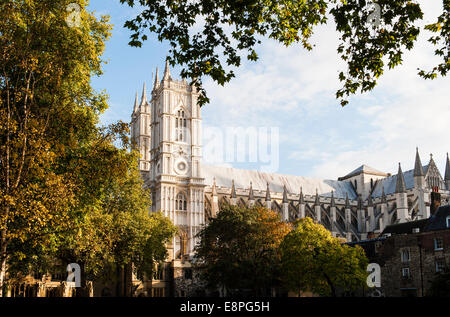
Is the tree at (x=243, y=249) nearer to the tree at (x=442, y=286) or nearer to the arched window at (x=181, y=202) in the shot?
the tree at (x=442, y=286)

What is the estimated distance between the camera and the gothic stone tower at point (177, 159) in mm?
69438

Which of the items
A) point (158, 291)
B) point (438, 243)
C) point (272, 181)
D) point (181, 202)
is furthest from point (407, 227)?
point (272, 181)

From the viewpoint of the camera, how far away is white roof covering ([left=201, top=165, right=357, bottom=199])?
82562 millimetres

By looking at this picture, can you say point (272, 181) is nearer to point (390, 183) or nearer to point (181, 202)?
point (390, 183)

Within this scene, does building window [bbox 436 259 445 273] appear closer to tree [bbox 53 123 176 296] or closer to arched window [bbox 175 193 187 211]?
tree [bbox 53 123 176 296]

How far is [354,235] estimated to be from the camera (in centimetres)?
8350

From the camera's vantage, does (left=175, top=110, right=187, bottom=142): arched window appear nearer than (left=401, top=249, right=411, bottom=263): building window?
No

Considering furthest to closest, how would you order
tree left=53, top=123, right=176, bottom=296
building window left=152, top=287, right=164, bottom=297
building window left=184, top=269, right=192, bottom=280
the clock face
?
the clock face < building window left=184, top=269, right=192, bottom=280 < building window left=152, top=287, right=164, bottom=297 < tree left=53, top=123, right=176, bottom=296

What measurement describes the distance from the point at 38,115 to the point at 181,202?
2098 inches

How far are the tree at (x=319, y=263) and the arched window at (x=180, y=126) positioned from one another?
3750 cm

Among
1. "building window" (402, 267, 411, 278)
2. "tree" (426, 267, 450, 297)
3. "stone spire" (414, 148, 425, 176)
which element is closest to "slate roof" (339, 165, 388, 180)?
"stone spire" (414, 148, 425, 176)

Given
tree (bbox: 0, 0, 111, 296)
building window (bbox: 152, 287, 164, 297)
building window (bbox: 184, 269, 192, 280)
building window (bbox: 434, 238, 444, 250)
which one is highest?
tree (bbox: 0, 0, 111, 296)

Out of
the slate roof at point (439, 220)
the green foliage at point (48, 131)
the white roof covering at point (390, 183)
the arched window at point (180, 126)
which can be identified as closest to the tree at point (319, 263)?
the slate roof at point (439, 220)

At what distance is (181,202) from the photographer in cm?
7112
